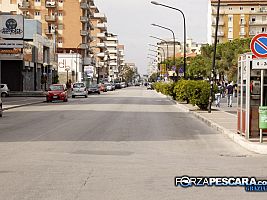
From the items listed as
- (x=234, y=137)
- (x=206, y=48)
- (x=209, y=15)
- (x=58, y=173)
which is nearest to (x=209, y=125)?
(x=234, y=137)

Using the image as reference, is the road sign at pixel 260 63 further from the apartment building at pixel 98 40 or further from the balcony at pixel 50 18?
the apartment building at pixel 98 40

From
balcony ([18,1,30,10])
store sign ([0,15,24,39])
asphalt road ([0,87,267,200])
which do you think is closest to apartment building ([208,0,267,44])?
balcony ([18,1,30,10])

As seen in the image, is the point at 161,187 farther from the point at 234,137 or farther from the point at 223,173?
the point at 234,137

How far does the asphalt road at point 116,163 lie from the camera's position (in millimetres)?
9148

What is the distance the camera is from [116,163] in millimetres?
12609

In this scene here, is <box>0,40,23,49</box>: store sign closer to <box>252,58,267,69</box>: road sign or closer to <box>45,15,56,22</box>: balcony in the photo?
<box>252,58,267,69</box>: road sign

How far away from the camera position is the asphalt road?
30.0 ft

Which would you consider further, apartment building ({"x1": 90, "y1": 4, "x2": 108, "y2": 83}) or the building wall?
apartment building ({"x1": 90, "y1": 4, "x2": 108, "y2": 83})

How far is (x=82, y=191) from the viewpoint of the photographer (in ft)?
30.3

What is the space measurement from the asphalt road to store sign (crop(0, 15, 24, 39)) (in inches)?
1850

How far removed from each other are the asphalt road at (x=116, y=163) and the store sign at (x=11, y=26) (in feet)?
154

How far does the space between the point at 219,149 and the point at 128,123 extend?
970cm

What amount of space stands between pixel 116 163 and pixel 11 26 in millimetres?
57239

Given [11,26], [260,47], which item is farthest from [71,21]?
[260,47]
